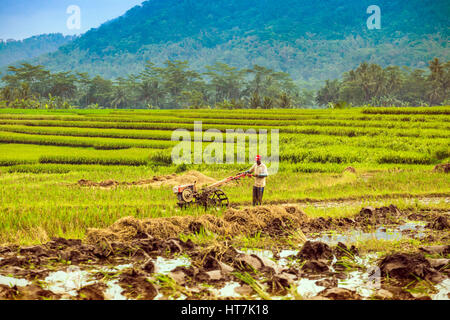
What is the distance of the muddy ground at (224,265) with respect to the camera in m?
3.20

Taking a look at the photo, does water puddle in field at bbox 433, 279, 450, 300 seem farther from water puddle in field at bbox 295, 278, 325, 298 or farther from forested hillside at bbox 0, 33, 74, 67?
forested hillside at bbox 0, 33, 74, 67

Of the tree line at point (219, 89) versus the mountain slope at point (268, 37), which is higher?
the mountain slope at point (268, 37)

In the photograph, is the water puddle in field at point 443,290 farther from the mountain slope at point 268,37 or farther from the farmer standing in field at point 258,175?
the mountain slope at point 268,37

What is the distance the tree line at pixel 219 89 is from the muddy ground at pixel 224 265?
29854 millimetres

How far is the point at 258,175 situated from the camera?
5.95 m

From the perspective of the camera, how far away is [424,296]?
3057 mm

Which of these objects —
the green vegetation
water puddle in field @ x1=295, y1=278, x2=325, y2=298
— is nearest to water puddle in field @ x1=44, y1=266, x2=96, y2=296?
the green vegetation

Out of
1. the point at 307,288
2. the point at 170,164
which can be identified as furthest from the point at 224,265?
the point at 170,164

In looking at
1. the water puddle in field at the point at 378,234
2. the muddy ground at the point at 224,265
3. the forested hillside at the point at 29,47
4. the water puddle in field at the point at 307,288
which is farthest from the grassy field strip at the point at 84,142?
the forested hillside at the point at 29,47

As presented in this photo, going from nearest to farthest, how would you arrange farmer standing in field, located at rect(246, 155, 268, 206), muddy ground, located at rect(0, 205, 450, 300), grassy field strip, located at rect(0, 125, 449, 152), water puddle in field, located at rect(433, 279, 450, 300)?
water puddle in field, located at rect(433, 279, 450, 300)
muddy ground, located at rect(0, 205, 450, 300)
farmer standing in field, located at rect(246, 155, 268, 206)
grassy field strip, located at rect(0, 125, 449, 152)

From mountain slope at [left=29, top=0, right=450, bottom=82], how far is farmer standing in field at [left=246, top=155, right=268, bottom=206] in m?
67.2

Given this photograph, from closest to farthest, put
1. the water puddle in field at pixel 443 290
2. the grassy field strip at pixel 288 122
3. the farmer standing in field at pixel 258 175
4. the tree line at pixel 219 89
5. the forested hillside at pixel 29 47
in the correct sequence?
the water puddle in field at pixel 443 290 → the farmer standing in field at pixel 258 175 → the grassy field strip at pixel 288 122 → the tree line at pixel 219 89 → the forested hillside at pixel 29 47

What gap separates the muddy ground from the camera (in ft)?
10.5
